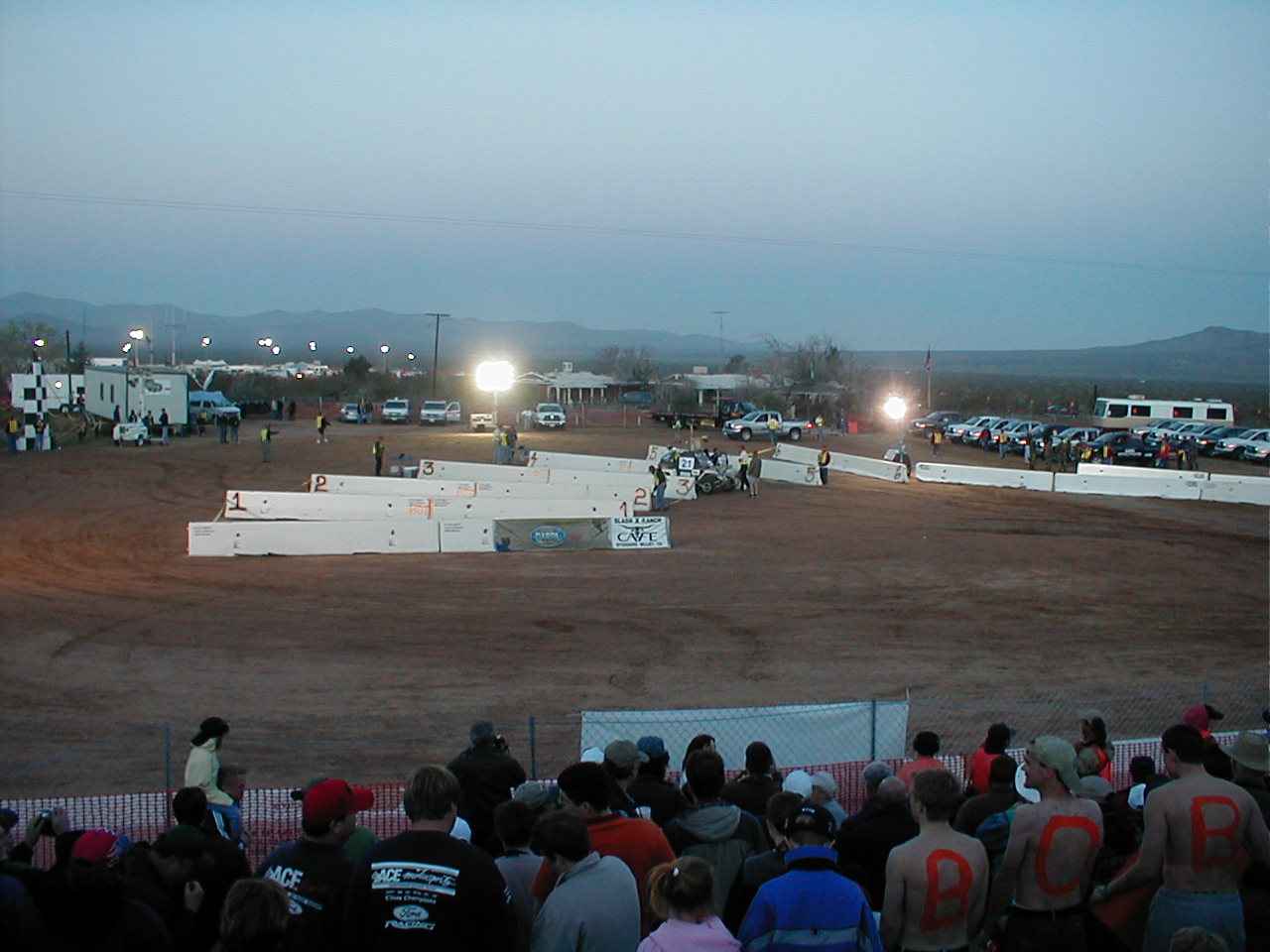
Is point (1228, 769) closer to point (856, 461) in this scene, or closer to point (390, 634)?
point (390, 634)

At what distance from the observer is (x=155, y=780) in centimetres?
1188

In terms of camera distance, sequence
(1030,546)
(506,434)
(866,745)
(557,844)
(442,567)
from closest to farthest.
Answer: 1. (557,844)
2. (866,745)
3. (442,567)
4. (1030,546)
5. (506,434)

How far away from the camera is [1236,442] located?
5025 cm

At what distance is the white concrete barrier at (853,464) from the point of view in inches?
1597

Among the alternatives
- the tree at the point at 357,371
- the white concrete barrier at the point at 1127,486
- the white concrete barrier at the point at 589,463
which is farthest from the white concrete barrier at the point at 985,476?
the tree at the point at 357,371

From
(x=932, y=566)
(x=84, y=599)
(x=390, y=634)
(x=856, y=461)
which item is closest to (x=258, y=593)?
(x=84, y=599)

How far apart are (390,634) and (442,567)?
563cm

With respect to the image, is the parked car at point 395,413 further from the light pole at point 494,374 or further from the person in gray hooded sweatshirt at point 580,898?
the person in gray hooded sweatshirt at point 580,898

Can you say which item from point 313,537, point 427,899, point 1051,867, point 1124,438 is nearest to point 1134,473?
point 1124,438

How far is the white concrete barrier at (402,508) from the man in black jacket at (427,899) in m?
21.9

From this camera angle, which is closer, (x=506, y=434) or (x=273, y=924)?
(x=273, y=924)

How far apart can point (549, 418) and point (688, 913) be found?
187ft

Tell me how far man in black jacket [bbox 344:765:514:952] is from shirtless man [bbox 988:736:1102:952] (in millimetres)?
2310

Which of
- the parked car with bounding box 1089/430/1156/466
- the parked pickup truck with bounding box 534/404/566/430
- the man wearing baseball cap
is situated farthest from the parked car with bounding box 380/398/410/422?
the man wearing baseball cap
